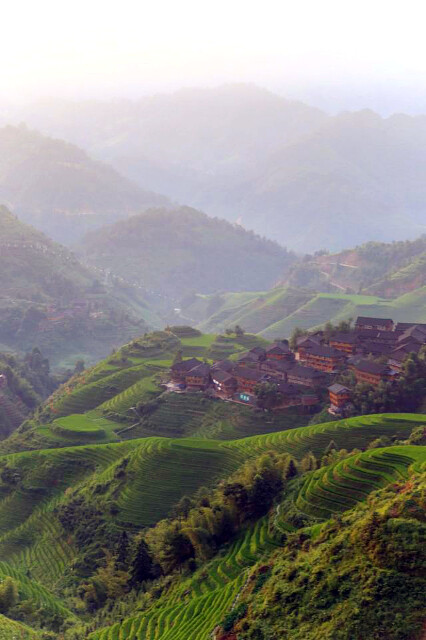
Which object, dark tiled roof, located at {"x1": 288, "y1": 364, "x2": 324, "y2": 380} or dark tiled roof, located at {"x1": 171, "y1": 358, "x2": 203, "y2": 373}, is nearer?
dark tiled roof, located at {"x1": 288, "y1": 364, "x2": 324, "y2": 380}

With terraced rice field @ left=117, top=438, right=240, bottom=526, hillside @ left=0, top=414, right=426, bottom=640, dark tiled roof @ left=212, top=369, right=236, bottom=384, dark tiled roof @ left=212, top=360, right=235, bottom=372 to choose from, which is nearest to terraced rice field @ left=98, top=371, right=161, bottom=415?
dark tiled roof @ left=212, top=369, right=236, bottom=384

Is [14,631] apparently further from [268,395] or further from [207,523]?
[268,395]

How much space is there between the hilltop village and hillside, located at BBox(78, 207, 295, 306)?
3931 inches

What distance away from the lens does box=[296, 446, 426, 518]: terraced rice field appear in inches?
944

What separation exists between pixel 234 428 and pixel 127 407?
925 centimetres

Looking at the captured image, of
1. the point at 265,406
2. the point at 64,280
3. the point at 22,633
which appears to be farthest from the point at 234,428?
the point at 64,280

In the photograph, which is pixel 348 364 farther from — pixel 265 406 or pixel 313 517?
pixel 313 517

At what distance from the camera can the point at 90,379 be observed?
2183 inches

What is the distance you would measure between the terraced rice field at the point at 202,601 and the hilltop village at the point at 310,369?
1775cm

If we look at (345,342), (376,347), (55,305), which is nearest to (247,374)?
(345,342)

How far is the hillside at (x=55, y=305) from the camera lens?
3745 inches

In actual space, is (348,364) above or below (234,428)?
above

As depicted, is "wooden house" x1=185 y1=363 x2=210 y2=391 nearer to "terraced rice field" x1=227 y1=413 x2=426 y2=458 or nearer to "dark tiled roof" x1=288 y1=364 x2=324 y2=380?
"dark tiled roof" x1=288 y1=364 x2=324 y2=380

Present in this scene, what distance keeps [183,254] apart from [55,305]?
216 feet
